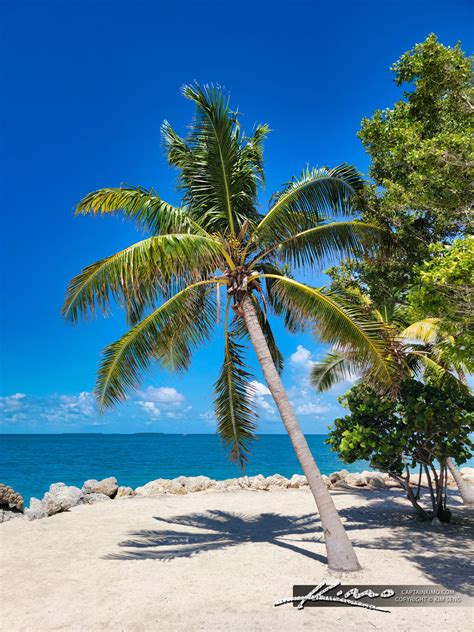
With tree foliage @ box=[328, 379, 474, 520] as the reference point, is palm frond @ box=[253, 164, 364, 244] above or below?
above

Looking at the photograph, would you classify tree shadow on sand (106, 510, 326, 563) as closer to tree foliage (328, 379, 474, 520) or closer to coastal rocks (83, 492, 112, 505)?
tree foliage (328, 379, 474, 520)

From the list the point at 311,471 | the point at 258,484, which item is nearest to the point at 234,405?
the point at 311,471

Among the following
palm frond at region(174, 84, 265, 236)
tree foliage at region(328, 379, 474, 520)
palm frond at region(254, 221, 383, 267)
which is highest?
palm frond at region(174, 84, 265, 236)

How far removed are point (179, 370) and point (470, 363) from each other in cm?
562

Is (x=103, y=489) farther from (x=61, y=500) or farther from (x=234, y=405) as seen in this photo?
(x=234, y=405)

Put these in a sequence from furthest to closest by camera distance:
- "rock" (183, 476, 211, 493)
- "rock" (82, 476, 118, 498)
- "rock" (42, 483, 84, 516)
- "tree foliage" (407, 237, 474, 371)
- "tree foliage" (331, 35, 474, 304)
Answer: "rock" (183, 476, 211, 493) → "rock" (82, 476, 118, 498) → "rock" (42, 483, 84, 516) → "tree foliage" (331, 35, 474, 304) → "tree foliage" (407, 237, 474, 371)

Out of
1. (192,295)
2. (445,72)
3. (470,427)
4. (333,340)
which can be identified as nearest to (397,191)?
(445,72)

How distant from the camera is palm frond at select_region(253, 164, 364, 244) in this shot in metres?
7.89

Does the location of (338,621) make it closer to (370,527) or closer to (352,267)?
(370,527)

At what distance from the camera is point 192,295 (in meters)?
8.18

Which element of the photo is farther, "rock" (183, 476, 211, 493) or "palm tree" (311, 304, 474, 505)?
"rock" (183, 476, 211, 493)

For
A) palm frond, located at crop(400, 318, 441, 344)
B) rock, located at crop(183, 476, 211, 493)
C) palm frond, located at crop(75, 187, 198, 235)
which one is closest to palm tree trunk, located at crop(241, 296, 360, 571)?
palm frond, located at crop(75, 187, 198, 235)

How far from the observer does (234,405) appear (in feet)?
30.5

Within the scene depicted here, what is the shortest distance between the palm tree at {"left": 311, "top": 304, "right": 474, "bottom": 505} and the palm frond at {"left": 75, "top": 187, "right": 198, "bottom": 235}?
3494 millimetres
